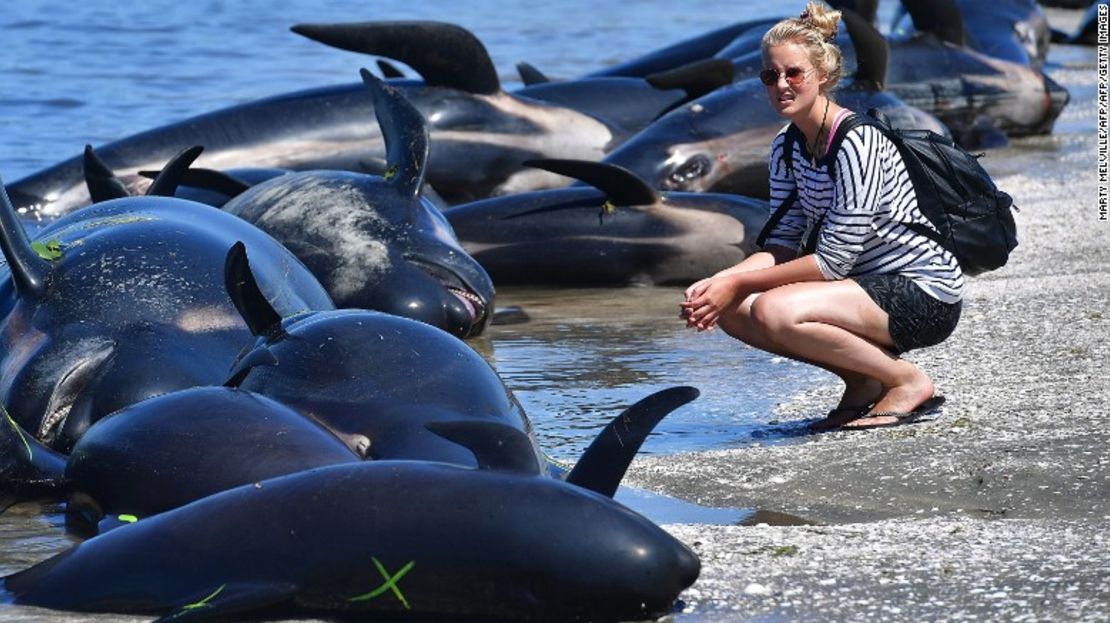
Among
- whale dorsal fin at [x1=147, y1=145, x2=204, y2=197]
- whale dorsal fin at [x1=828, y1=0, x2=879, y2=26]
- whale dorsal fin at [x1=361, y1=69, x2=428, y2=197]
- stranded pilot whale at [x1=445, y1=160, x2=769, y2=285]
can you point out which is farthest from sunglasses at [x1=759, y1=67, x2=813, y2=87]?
whale dorsal fin at [x1=828, y1=0, x2=879, y2=26]

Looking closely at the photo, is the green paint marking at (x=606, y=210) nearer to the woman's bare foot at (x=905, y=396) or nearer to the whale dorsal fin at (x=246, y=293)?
the woman's bare foot at (x=905, y=396)

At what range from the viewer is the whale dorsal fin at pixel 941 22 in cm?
1493

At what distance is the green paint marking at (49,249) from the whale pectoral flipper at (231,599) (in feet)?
8.26

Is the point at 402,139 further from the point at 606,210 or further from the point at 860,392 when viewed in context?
the point at 860,392

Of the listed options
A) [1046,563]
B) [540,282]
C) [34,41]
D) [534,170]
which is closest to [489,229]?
[540,282]

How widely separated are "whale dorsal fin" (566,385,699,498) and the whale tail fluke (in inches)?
70.6

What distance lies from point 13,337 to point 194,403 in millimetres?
1286

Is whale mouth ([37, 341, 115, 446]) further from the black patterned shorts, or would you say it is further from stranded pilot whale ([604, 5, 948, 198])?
stranded pilot whale ([604, 5, 948, 198])

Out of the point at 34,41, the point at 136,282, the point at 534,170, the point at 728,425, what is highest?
the point at 136,282

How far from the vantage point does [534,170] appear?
1273cm

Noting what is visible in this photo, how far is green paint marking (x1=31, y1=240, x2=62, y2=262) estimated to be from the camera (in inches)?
249

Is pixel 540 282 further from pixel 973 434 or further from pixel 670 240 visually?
pixel 973 434

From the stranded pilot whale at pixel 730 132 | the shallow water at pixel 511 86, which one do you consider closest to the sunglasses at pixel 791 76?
the shallow water at pixel 511 86

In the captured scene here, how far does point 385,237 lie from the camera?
809 cm
